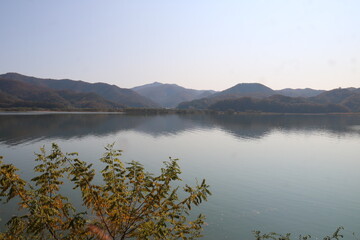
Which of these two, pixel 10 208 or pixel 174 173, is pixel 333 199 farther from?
pixel 10 208

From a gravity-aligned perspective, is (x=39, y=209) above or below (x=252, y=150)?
above

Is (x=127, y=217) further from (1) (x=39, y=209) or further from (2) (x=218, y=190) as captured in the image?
(2) (x=218, y=190)

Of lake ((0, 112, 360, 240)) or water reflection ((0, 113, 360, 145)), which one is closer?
lake ((0, 112, 360, 240))

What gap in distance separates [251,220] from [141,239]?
19820 mm

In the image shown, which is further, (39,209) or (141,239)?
(141,239)

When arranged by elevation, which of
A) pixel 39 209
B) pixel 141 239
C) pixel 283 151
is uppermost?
pixel 39 209

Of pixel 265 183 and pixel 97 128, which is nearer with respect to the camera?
pixel 265 183

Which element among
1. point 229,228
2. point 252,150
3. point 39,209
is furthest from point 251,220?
point 252,150

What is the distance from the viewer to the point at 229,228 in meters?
22.8

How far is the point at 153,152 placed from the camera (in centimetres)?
6012

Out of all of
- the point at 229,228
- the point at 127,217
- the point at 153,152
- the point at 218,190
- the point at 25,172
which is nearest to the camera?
the point at 127,217

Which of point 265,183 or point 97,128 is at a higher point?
point 97,128

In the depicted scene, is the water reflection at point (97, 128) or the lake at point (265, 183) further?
the water reflection at point (97, 128)

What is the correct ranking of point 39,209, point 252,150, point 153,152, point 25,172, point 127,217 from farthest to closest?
point 252,150
point 153,152
point 25,172
point 127,217
point 39,209
